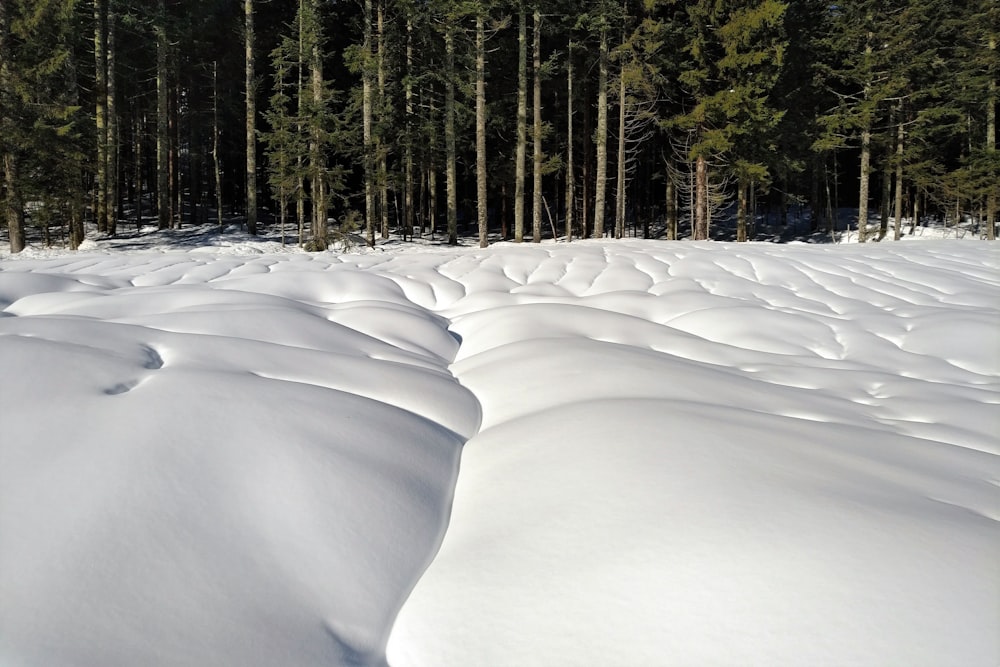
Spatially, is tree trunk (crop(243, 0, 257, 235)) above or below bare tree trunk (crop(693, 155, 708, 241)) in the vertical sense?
above

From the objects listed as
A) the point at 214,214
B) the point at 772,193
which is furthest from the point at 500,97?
the point at 772,193

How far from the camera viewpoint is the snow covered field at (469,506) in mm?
1018

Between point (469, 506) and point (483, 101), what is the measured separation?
50.6ft

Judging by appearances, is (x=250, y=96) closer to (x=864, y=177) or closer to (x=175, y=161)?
(x=175, y=161)

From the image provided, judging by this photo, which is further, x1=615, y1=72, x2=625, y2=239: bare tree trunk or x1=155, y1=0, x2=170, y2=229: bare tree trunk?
x1=155, y1=0, x2=170, y2=229: bare tree trunk

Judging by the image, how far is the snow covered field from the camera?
102 cm

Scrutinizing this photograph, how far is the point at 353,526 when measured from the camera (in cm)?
138

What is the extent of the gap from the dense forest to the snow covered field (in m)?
11.6

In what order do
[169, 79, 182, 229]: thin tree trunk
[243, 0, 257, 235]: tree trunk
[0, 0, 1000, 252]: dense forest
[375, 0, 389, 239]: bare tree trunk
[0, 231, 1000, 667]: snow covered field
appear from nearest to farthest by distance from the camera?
[0, 231, 1000, 667]: snow covered field
[0, 0, 1000, 252]: dense forest
[375, 0, 389, 239]: bare tree trunk
[243, 0, 257, 235]: tree trunk
[169, 79, 182, 229]: thin tree trunk

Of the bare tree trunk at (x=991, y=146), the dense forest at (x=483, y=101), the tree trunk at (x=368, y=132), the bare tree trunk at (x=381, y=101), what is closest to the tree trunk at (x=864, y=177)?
the dense forest at (x=483, y=101)

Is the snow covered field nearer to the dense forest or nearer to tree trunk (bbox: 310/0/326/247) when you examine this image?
tree trunk (bbox: 310/0/326/247)

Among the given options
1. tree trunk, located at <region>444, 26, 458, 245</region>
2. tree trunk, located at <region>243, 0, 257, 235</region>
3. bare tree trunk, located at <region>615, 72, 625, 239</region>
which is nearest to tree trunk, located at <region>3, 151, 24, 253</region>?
tree trunk, located at <region>243, 0, 257, 235</region>

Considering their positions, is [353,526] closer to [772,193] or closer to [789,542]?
[789,542]

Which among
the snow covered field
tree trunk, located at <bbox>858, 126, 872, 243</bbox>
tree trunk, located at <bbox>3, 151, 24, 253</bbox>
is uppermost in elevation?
tree trunk, located at <bbox>858, 126, 872, 243</bbox>
